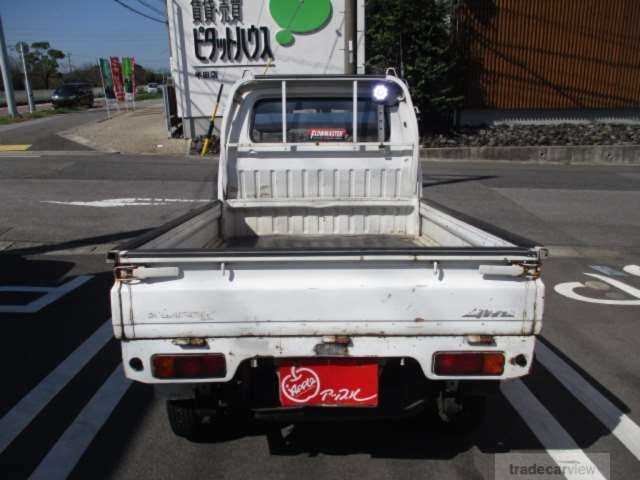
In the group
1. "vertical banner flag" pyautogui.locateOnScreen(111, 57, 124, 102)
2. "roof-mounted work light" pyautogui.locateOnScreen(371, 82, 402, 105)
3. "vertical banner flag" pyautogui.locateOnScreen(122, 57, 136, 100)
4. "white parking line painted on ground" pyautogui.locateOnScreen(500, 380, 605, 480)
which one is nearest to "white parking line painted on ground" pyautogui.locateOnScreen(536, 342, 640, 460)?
"white parking line painted on ground" pyautogui.locateOnScreen(500, 380, 605, 480)

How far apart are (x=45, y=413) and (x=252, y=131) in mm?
2684

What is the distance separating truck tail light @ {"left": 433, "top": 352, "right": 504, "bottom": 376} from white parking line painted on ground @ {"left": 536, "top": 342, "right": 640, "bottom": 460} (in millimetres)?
1253

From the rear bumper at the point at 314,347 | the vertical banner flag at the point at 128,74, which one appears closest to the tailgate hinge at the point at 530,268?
the rear bumper at the point at 314,347

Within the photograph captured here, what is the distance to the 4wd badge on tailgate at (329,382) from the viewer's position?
2.64 metres

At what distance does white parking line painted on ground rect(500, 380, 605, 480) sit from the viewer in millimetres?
3051

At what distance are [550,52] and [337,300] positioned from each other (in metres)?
19.5

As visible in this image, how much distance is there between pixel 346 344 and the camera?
8.49ft

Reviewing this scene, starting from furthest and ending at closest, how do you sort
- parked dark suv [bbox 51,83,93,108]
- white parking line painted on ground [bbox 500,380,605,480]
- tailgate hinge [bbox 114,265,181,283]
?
parked dark suv [bbox 51,83,93,108] → white parking line painted on ground [bbox 500,380,605,480] → tailgate hinge [bbox 114,265,181,283]

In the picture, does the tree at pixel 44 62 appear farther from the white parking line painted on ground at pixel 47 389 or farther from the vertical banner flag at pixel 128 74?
the white parking line painted on ground at pixel 47 389

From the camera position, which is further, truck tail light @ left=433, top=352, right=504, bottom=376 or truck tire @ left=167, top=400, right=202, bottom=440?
truck tire @ left=167, top=400, right=202, bottom=440

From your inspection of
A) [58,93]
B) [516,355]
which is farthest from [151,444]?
[58,93]

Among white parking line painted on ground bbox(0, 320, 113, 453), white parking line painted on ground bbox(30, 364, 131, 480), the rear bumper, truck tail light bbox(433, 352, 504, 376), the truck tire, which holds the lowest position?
white parking line painted on ground bbox(30, 364, 131, 480)

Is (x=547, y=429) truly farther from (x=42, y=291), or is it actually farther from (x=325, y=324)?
(x=42, y=291)

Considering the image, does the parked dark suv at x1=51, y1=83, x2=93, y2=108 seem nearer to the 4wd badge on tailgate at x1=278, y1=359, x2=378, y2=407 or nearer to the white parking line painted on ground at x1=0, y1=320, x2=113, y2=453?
the white parking line painted on ground at x1=0, y1=320, x2=113, y2=453
